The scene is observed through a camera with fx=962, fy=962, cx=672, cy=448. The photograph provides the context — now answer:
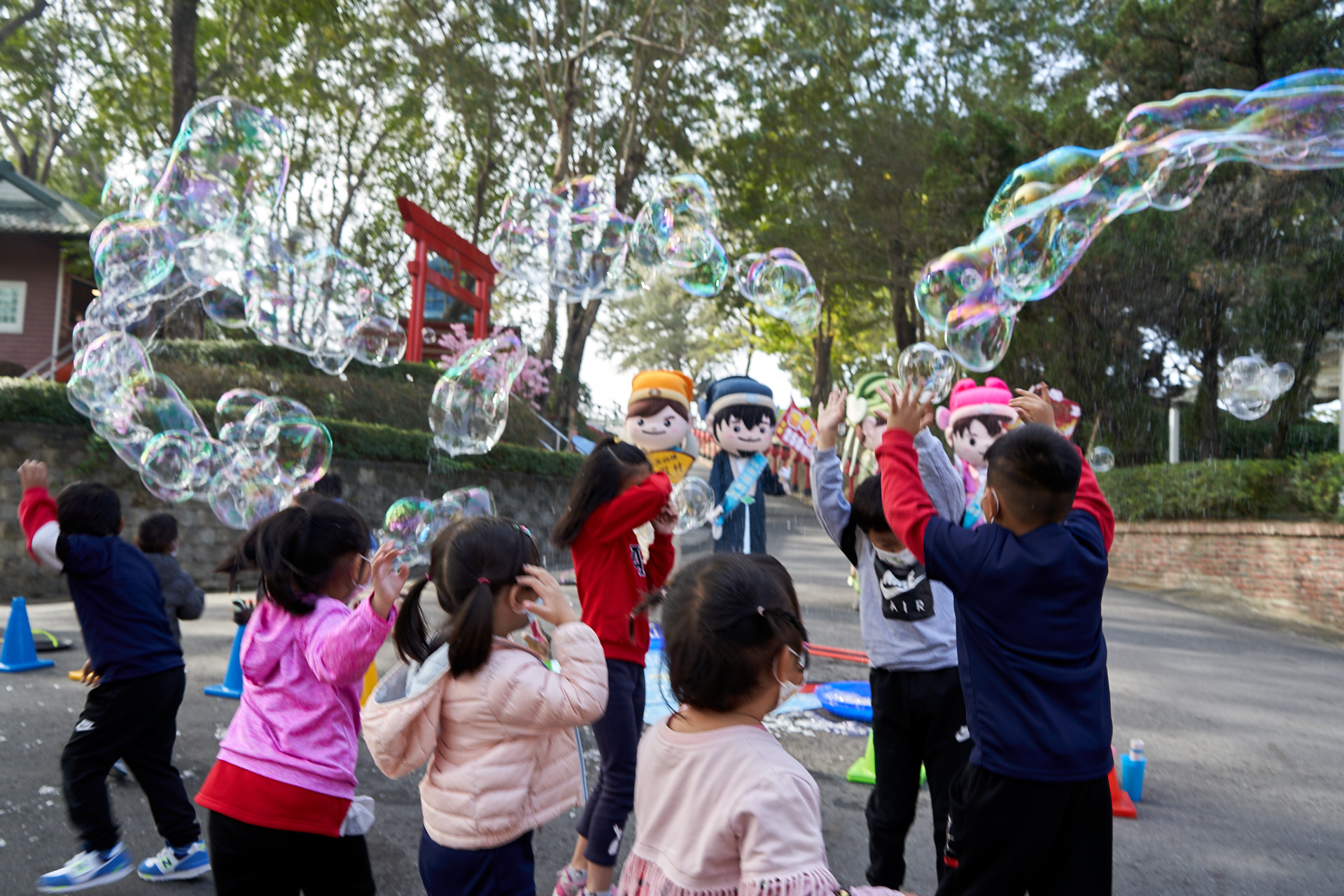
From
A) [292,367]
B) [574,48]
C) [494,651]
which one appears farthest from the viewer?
[574,48]

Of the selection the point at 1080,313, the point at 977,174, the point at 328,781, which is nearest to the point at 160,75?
the point at 977,174

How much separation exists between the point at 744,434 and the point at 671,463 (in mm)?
382

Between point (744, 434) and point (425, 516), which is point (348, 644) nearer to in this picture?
point (425, 516)

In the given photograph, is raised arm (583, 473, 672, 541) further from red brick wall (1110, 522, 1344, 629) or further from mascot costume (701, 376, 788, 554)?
red brick wall (1110, 522, 1344, 629)

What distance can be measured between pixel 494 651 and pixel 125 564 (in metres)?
2.07

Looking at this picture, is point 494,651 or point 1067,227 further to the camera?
point 1067,227

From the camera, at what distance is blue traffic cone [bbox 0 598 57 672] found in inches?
253

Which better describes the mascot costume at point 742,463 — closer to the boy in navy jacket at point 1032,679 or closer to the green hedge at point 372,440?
the boy in navy jacket at point 1032,679

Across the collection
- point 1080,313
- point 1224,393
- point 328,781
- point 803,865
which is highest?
point 1080,313

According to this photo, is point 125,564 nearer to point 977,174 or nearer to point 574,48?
point 977,174

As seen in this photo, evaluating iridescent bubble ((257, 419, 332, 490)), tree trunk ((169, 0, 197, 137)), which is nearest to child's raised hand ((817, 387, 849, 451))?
iridescent bubble ((257, 419, 332, 490))

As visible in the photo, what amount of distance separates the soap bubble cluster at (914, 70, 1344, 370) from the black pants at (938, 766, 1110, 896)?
271 centimetres

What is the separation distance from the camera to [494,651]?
7.31 ft

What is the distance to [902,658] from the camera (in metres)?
3.00
